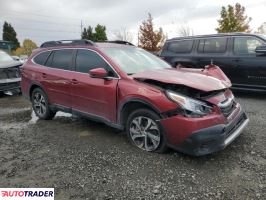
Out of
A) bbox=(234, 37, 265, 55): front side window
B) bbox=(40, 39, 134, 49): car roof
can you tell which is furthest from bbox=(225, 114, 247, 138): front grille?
bbox=(234, 37, 265, 55): front side window

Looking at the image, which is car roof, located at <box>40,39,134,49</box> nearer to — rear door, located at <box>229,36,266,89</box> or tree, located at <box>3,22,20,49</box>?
rear door, located at <box>229,36,266,89</box>

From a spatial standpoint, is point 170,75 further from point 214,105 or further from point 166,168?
point 166,168

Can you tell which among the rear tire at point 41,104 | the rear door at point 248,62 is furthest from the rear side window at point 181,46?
the rear tire at point 41,104

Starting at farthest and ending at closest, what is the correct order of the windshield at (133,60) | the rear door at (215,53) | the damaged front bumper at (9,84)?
1. the damaged front bumper at (9,84)
2. the rear door at (215,53)
3. the windshield at (133,60)

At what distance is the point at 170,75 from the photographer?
416cm

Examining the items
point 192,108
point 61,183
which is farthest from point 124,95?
point 61,183

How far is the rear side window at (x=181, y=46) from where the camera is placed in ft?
29.0

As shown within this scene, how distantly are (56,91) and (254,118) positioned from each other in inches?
159

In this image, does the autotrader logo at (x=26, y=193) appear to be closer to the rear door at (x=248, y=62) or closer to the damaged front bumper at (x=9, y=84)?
→ the rear door at (x=248, y=62)

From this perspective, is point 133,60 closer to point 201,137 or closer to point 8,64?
point 201,137

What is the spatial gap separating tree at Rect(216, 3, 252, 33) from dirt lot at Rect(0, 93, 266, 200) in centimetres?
2290

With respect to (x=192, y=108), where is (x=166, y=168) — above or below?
below

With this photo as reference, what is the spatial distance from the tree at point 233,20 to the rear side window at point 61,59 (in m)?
23.2

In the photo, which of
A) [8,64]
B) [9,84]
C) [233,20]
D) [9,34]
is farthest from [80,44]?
[9,34]
